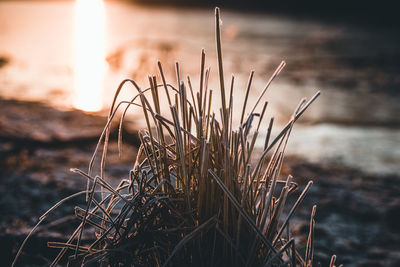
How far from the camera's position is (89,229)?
1.44 metres

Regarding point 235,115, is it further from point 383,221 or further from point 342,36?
point 342,36

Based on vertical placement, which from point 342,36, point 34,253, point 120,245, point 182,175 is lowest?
point 34,253

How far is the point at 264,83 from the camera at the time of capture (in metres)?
4.87

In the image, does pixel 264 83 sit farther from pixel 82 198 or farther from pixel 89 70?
pixel 82 198

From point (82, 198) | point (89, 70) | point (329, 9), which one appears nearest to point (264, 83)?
point (89, 70)

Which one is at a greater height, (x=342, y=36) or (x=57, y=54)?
(x=342, y=36)

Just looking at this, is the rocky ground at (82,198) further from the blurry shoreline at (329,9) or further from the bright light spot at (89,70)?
the blurry shoreline at (329,9)

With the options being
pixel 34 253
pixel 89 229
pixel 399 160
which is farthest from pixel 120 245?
pixel 399 160

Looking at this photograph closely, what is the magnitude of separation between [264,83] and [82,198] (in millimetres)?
3427

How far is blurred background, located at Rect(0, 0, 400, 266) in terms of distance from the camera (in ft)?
7.45

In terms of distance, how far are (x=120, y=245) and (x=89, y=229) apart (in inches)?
25.7

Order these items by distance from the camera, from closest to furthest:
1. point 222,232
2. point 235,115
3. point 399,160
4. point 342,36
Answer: point 222,232 < point 399,160 < point 235,115 < point 342,36

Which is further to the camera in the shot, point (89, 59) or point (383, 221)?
point (89, 59)

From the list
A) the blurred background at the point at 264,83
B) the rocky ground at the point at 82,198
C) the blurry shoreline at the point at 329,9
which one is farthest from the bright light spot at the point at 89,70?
the blurry shoreline at the point at 329,9
